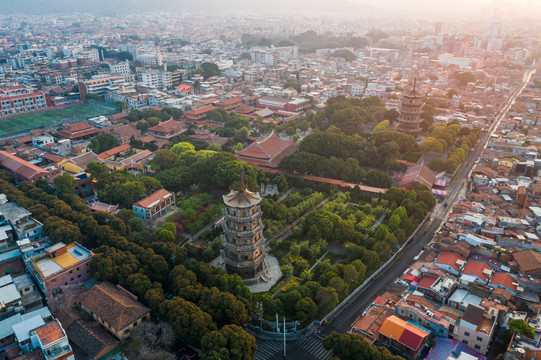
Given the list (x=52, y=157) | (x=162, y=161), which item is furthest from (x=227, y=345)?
(x=52, y=157)

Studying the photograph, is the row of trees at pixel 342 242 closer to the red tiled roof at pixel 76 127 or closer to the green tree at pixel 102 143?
the green tree at pixel 102 143

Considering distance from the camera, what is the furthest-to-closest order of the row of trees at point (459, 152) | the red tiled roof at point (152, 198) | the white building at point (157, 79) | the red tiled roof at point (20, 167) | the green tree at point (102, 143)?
the white building at point (157, 79)
the green tree at point (102, 143)
the row of trees at point (459, 152)
the red tiled roof at point (20, 167)
the red tiled roof at point (152, 198)

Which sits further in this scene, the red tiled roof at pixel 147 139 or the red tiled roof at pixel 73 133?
the red tiled roof at pixel 73 133

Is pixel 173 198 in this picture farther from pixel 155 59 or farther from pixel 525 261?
pixel 155 59

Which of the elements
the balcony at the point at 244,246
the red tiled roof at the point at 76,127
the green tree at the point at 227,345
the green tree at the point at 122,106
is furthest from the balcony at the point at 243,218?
the green tree at the point at 122,106

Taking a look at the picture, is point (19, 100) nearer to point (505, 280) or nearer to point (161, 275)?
point (161, 275)

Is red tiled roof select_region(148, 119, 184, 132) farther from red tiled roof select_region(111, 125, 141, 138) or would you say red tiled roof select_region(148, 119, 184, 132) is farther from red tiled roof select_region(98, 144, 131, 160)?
red tiled roof select_region(98, 144, 131, 160)

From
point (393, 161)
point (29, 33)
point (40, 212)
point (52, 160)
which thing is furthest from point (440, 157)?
point (29, 33)
